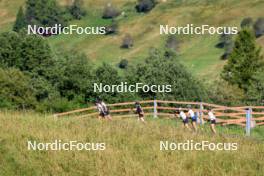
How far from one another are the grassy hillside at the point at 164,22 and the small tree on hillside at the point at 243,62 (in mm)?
55890

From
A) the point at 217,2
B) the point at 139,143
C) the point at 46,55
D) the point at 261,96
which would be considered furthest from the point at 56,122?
the point at 217,2

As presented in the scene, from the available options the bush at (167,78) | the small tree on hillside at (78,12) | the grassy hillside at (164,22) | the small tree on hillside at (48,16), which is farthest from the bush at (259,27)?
the bush at (167,78)

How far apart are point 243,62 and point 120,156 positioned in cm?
6753

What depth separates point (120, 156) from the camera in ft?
36.6

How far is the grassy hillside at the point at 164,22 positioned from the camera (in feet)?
495

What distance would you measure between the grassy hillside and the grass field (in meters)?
122

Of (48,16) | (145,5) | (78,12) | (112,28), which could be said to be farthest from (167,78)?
(48,16)

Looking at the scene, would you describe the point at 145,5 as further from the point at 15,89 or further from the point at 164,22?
the point at 15,89

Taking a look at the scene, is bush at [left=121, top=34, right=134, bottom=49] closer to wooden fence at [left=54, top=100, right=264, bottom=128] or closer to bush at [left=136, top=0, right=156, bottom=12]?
bush at [left=136, top=0, right=156, bottom=12]

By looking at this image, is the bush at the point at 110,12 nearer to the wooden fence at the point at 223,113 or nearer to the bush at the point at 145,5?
the bush at the point at 145,5

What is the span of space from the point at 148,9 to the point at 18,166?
7308 inches

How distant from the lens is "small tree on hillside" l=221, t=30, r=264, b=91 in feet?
246

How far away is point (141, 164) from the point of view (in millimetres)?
10719

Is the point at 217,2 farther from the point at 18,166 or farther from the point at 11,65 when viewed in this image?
the point at 18,166
